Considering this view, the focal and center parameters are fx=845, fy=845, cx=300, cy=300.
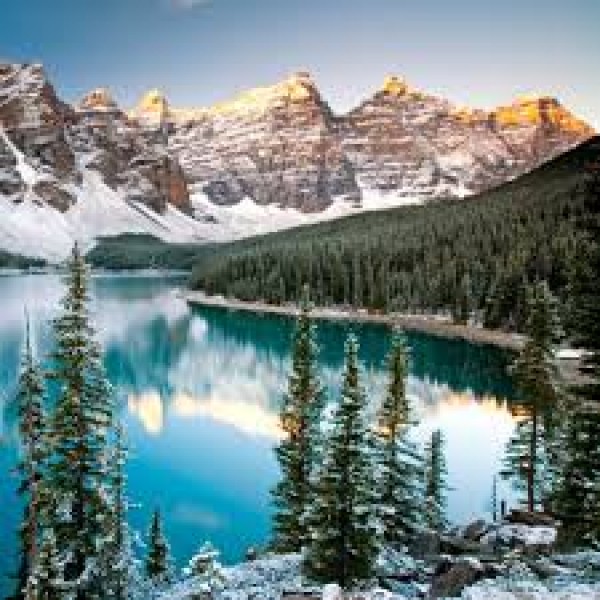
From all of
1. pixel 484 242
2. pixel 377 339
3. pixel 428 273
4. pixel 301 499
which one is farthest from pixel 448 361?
pixel 301 499

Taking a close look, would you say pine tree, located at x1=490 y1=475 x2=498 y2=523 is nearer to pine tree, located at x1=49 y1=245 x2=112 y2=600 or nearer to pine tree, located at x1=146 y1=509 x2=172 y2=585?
pine tree, located at x1=146 y1=509 x2=172 y2=585

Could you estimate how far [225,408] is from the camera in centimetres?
8488

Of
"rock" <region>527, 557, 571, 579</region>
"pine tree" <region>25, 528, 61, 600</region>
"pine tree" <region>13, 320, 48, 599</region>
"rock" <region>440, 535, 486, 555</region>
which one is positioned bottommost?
"rock" <region>440, 535, 486, 555</region>

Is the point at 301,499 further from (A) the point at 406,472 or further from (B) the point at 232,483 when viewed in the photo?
(B) the point at 232,483

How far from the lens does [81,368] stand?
25828 millimetres

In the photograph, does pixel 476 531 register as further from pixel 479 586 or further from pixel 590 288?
pixel 590 288

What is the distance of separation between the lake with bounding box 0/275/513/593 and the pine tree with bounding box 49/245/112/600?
3.15ft

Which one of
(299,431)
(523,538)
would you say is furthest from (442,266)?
(523,538)

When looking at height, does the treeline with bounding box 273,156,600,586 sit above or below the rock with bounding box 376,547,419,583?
above

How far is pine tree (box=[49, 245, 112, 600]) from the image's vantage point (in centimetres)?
2492

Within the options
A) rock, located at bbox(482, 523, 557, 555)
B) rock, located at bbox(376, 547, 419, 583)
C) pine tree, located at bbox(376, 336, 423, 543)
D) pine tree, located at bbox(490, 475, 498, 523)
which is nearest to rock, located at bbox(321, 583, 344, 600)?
rock, located at bbox(376, 547, 419, 583)

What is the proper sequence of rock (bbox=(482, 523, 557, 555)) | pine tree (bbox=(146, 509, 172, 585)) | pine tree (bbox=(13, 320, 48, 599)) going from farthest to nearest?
pine tree (bbox=(146, 509, 172, 585)), rock (bbox=(482, 523, 557, 555)), pine tree (bbox=(13, 320, 48, 599))

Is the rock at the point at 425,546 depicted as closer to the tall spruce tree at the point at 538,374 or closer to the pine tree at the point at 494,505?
the tall spruce tree at the point at 538,374

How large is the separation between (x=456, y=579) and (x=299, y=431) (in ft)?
52.2
